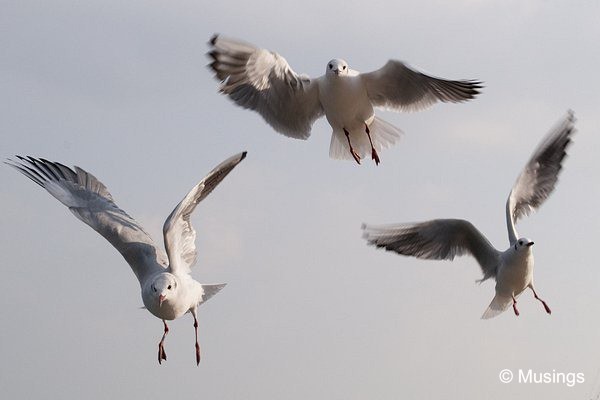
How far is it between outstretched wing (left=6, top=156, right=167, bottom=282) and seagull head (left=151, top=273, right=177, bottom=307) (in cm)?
62

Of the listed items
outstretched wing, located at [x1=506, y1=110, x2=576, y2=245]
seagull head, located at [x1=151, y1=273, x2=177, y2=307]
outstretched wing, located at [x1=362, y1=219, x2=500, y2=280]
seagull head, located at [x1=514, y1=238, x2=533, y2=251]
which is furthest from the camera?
outstretched wing, located at [x1=506, y1=110, x2=576, y2=245]

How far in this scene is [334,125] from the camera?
10453mm

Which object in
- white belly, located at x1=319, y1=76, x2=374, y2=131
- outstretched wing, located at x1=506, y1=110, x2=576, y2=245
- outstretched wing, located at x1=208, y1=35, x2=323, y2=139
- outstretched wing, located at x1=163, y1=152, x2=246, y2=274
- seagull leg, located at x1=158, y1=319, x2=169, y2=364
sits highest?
outstretched wing, located at x1=208, y1=35, x2=323, y2=139

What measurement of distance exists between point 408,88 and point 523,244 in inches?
68.4

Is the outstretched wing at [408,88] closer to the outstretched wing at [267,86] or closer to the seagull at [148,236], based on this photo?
the outstretched wing at [267,86]

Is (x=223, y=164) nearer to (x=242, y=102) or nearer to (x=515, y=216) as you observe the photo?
(x=242, y=102)

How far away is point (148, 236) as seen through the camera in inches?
404

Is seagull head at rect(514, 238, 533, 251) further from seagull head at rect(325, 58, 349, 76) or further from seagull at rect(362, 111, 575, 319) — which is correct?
seagull head at rect(325, 58, 349, 76)

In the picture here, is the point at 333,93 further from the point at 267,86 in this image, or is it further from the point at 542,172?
the point at 542,172

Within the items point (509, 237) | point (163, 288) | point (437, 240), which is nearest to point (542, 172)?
point (509, 237)

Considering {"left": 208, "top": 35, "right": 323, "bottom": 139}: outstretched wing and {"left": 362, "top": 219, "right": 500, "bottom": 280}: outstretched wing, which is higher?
{"left": 208, "top": 35, "right": 323, "bottom": 139}: outstretched wing

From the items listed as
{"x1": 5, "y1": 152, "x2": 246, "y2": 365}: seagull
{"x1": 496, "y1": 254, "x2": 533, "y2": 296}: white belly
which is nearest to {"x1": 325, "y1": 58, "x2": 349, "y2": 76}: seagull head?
{"x1": 5, "y1": 152, "x2": 246, "y2": 365}: seagull

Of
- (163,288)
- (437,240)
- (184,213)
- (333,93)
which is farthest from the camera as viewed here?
(437,240)

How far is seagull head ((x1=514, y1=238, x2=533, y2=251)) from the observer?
9938mm
